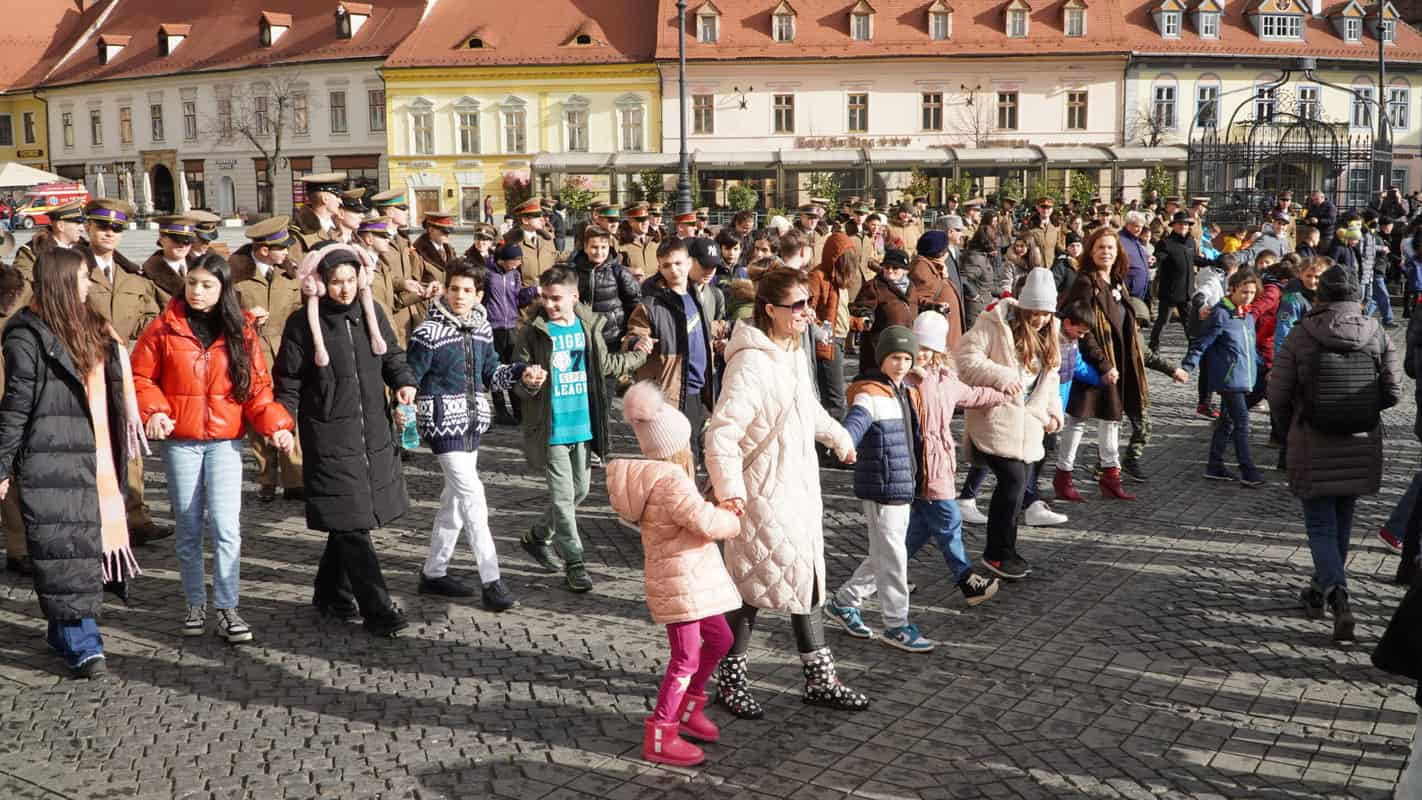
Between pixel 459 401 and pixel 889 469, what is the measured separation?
214 cm

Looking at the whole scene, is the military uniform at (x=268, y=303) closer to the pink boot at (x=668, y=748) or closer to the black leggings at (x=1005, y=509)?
the black leggings at (x=1005, y=509)

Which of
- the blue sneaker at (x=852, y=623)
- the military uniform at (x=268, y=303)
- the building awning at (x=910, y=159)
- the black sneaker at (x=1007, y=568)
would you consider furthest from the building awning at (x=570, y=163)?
the blue sneaker at (x=852, y=623)

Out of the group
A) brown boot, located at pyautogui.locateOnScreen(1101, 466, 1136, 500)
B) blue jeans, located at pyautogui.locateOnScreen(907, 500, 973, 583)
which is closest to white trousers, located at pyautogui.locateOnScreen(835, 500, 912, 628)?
blue jeans, located at pyautogui.locateOnScreen(907, 500, 973, 583)

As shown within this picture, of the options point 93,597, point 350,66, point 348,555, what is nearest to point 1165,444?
point 348,555

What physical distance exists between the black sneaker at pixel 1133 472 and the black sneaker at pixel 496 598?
4980 millimetres

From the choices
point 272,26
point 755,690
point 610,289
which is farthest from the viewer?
point 272,26

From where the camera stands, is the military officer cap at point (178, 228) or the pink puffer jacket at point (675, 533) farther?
the military officer cap at point (178, 228)

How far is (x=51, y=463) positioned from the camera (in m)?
5.81

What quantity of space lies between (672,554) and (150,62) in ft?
219

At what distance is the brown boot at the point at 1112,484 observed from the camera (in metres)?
9.26

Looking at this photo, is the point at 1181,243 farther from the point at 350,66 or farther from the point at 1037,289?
the point at 350,66

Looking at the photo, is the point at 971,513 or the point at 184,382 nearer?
the point at 184,382

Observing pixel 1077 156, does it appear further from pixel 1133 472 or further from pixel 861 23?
pixel 1133 472

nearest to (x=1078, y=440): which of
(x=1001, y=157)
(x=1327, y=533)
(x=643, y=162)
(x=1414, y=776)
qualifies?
(x=1327, y=533)
